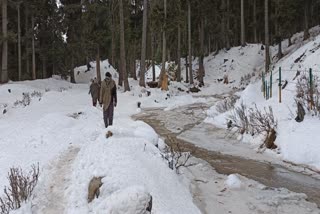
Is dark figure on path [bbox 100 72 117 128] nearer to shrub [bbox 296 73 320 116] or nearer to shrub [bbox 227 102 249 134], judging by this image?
shrub [bbox 227 102 249 134]

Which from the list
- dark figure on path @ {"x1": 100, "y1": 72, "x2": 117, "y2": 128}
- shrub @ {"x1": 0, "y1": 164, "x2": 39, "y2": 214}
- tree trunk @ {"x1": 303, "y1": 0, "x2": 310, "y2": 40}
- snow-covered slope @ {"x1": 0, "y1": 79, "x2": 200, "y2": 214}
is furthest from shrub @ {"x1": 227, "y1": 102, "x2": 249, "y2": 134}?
tree trunk @ {"x1": 303, "y1": 0, "x2": 310, "y2": 40}

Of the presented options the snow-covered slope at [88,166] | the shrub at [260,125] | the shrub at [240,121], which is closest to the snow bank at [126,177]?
the snow-covered slope at [88,166]

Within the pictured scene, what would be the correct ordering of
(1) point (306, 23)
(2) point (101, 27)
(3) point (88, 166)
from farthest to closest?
(1) point (306, 23), (2) point (101, 27), (3) point (88, 166)

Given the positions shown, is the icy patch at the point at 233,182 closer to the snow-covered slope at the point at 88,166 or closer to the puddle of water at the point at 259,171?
the puddle of water at the point at 259,171

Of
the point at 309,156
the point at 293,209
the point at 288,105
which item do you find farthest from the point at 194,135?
the point at 293,209

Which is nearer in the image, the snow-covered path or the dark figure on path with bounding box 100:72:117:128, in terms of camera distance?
the snow-covered path

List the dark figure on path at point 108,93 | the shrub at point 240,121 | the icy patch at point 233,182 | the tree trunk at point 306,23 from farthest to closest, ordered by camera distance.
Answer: the tree trunk at point 306,23, the shrub at point 240,121, the dark figure on path at point 108,93, the icy patch at point 233,182

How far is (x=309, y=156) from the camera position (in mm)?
9906

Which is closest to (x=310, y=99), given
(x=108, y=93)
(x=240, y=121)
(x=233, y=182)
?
(x=240, y=121)

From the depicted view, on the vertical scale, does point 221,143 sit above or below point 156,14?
below

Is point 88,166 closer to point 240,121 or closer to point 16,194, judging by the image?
point 16,194

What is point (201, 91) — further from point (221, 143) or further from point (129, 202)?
point (129, 202)

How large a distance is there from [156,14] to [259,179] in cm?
2374

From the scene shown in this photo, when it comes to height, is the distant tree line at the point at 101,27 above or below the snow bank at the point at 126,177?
above
